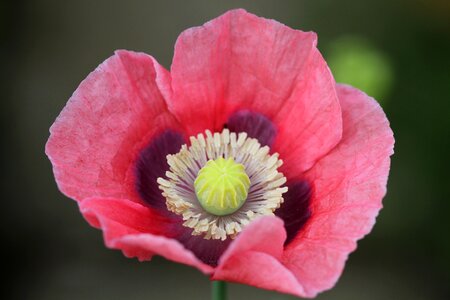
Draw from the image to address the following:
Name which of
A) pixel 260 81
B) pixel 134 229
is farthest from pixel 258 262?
pixel 260 81

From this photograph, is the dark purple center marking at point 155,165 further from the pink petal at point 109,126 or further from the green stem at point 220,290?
the green stem at point 220,290

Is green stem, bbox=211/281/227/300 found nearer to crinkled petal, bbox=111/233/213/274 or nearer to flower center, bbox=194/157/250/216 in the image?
crinkled petal, bbox=111/233/213/274

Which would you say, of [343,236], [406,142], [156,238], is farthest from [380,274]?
[156,238]

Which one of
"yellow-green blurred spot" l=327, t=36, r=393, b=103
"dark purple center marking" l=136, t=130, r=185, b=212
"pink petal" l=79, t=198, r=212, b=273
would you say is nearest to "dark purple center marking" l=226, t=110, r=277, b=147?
"dark purple center marking" l=136, t=130, r=185, b=212

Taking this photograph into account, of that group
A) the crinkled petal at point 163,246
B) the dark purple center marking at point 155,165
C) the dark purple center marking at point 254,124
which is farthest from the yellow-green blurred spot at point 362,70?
the crinkled petal at point 163,246

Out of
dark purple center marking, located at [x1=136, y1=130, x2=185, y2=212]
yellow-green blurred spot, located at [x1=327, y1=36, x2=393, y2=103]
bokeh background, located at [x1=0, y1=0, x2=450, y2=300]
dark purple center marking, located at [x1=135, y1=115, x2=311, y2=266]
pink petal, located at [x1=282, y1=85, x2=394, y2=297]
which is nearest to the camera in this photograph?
pink petal, located at [x1=282, y1=85, x2=394, y2=297]

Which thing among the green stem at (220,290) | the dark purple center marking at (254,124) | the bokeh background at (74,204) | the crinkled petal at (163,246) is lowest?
the bokeh background at (74,204)
